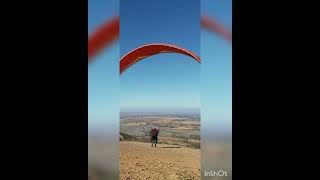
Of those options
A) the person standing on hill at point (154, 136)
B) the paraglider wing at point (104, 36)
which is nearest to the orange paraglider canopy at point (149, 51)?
the paraglider wing at point (104, 36)

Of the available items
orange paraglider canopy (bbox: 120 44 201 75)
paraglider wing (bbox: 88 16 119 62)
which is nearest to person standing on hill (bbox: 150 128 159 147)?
orange paraglider canopy (bbox: 120 44 201 75)

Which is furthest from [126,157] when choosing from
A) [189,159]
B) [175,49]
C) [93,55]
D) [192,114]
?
[93,55]

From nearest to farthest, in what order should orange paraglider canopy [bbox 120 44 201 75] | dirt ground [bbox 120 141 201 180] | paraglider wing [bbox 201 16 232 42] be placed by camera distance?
paraglider wing [bbox 201 16 232 42]
orange paraglider canopy [bbox 120 44 201 75]
dirt ground [bbox 120 141 201 180]

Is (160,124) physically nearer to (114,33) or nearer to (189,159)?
(189,159)

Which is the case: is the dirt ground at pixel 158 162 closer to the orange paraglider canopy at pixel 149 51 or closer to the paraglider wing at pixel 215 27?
the orange paraglider canopy at pixel 149 51

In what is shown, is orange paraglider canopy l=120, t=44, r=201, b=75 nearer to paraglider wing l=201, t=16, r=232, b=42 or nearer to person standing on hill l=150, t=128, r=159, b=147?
paraglider wing l=201, t=16, r=232, b=42

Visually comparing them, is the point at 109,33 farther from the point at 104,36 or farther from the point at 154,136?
the point at 154,136

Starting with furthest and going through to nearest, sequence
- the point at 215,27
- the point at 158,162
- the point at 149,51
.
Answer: the point at 158,162
the point at 149,51
the point at 215,27

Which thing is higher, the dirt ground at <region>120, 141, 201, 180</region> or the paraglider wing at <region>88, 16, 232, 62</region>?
the paraglider wing at <region>88, 16, 232, 62</region>

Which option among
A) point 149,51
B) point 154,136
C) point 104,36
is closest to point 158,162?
point 154,136
